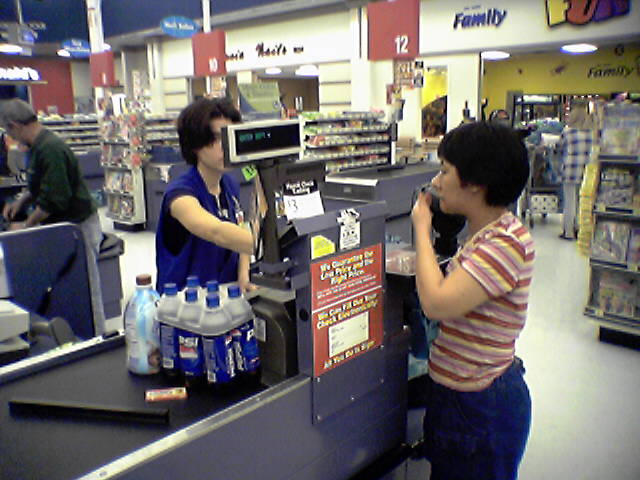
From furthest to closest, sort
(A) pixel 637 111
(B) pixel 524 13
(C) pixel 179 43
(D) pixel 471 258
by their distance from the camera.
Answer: (C) pixel 179 43 → (B) pixel 524 13 → (A) pixel 637 111 → (D) pixel 471 258

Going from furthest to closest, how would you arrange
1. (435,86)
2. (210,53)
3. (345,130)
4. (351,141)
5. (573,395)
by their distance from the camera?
(435,86) → (210,53) → (351,141) → (345,130) → (573,395)

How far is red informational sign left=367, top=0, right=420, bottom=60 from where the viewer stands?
714 centimetres

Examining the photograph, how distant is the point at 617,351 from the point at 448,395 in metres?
3.18

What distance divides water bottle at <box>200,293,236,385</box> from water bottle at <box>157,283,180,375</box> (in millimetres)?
105

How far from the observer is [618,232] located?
4.22 meters

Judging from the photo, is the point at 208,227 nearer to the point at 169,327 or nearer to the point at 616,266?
the point at 169,327

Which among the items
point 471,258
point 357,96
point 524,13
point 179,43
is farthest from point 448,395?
point 179,43

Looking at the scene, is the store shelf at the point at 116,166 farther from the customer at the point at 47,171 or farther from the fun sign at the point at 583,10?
the fun sign at the point at 583,10

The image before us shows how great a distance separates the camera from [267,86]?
5.95 ft

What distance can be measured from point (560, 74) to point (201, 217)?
1395 cm

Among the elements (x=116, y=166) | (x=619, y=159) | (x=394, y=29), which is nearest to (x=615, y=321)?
(x=619, y=159)

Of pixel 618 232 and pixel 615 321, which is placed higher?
pixel 618 232

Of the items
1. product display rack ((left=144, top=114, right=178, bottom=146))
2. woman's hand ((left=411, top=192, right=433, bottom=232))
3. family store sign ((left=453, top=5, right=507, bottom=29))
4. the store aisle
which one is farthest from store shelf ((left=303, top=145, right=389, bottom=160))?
woman's hand ((left=411, top=192, right=433, bottom=232))

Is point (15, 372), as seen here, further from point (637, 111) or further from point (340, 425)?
point (637, 111)
